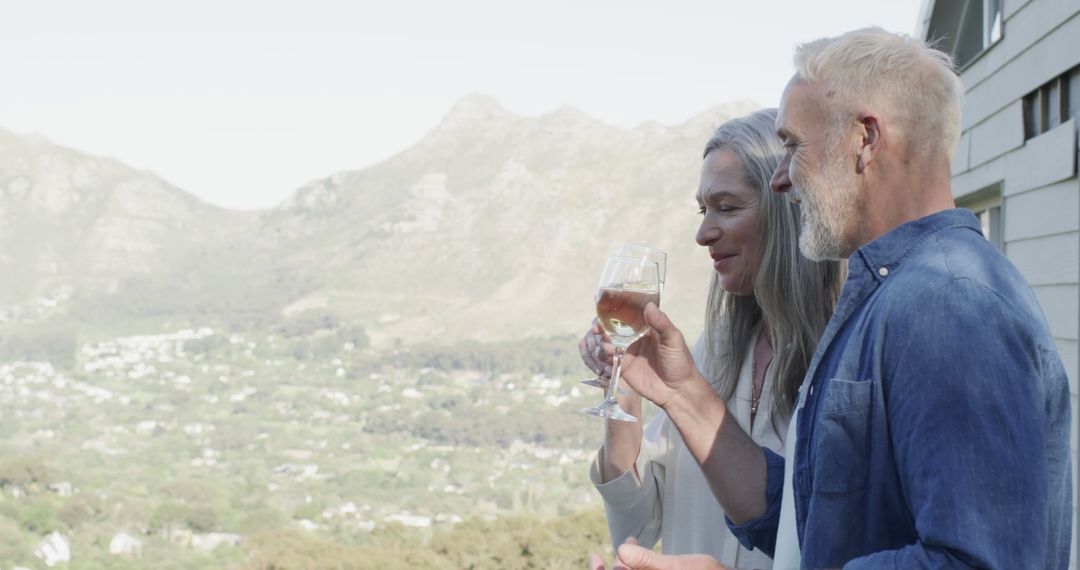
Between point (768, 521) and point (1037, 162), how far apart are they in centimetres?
261

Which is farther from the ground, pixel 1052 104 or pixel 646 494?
pixel 1052 104

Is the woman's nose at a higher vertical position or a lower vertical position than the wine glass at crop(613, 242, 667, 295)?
higher

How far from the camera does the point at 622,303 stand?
5.17 feet

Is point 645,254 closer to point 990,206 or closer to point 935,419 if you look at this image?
point 935,419

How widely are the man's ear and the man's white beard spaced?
24 millimetres

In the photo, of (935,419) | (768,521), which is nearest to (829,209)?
(935,419)

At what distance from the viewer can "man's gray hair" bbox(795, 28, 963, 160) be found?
1.11 m

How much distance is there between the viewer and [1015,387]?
3.00 ft

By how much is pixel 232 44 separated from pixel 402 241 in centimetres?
1614

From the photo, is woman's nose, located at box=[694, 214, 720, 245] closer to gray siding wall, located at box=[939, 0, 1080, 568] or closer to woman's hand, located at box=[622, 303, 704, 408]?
woman's hand, located at box=[622, 303, 704, 408]

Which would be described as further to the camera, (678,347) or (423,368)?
(423,368)

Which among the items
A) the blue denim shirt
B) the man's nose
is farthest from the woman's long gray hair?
the blue denim shirt

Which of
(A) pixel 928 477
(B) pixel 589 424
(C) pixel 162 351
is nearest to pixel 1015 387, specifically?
(A) pixel 928 477

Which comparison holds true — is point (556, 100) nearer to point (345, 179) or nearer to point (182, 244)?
point (345, 179)
